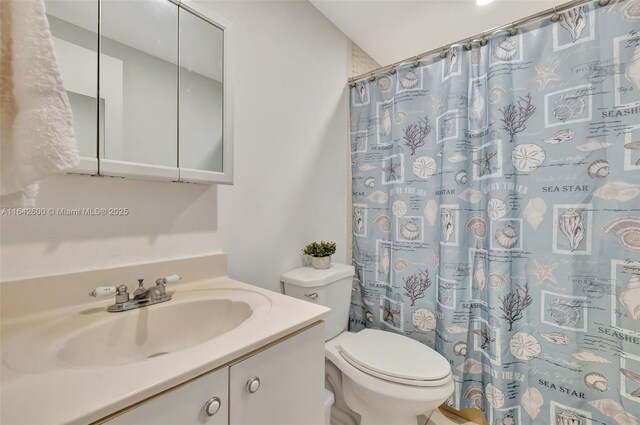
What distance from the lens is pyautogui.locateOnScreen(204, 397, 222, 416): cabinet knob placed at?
538 mm

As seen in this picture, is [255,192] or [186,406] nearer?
[186,406]

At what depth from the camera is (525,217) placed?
1181 mm

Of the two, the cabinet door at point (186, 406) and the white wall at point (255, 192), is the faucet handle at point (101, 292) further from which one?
the cabinet door at point (186, 406)

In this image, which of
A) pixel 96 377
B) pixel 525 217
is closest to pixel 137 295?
pixel 96 377

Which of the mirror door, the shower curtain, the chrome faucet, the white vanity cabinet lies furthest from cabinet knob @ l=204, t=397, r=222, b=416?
the shower curtain

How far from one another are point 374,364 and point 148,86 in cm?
134

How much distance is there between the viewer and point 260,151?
1.30 m

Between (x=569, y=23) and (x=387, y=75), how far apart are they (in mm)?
807

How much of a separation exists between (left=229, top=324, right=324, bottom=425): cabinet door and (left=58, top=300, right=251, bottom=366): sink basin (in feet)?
0.64

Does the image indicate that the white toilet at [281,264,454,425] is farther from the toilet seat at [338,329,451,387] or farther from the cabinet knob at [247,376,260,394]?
the cabinet knob at [247,376,260,394]

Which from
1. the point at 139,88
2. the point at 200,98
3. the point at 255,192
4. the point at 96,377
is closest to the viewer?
the point at 96,377

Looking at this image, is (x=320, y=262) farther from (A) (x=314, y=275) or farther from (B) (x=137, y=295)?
(B) (x=137, y=295)

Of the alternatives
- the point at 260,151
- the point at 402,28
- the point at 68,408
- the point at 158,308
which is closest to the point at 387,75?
the point at 402,28

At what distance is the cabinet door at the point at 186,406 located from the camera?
0.45 meters
